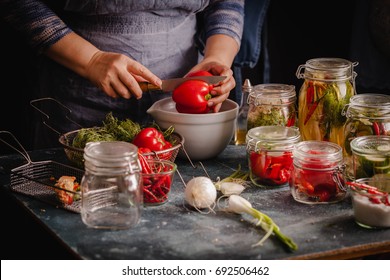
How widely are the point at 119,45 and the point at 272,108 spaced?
65cm

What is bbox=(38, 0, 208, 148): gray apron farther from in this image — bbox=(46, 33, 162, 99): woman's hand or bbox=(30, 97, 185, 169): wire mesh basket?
bbox=(30, 97, 185, 169): wire mesh basket

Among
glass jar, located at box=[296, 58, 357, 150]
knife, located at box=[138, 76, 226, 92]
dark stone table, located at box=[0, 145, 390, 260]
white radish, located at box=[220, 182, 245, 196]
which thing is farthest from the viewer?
knife, located at box=[138, 76, 226, 92]

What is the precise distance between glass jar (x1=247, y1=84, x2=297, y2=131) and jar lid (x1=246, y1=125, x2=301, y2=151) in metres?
0.07

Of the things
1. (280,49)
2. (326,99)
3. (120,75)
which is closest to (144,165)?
(120,75)

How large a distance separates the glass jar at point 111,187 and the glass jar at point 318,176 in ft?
1.36

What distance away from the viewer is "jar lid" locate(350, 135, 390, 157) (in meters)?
1.81

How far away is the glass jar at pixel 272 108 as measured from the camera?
2.13 meters

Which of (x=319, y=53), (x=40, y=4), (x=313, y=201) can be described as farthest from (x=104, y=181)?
(x=319, y=53)

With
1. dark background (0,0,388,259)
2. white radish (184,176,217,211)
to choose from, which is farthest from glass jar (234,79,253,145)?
dark background (0,0,388,259)

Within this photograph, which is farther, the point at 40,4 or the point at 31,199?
the point at 40,4

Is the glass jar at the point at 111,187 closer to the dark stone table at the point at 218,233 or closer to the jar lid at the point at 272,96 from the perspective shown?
the dark stone table at the point at 218,233

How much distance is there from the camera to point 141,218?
1.77 meters
